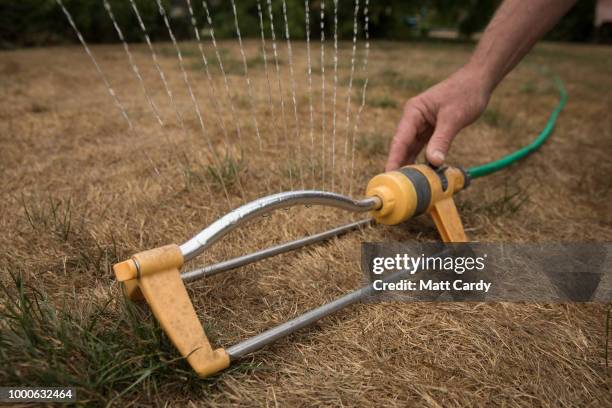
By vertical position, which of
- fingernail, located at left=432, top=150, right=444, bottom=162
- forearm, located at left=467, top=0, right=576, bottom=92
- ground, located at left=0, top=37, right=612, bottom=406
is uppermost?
forearm, located at left=467, top=0, right=576, bottom=92

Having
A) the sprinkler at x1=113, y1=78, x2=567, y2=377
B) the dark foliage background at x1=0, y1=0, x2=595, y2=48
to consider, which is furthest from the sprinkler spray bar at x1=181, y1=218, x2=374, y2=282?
the dark foliage background at x1=0, y1=0, x2=595, y2=48

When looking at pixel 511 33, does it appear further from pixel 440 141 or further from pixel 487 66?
pixel 440 141

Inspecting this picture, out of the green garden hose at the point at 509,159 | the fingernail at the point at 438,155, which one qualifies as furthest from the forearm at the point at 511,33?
the green garden hose at the point at 509,159

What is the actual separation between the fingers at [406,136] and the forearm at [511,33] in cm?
25

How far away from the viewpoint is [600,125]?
11.1ft

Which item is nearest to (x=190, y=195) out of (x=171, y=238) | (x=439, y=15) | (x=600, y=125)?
(x=171, y=238)

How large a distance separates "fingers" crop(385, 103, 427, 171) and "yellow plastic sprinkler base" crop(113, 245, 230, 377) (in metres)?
1.03

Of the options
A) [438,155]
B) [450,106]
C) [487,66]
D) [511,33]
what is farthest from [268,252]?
[511,33]

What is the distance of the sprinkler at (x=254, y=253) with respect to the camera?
0.86 metres

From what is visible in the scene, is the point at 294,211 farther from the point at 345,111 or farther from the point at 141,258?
the point at 345,111

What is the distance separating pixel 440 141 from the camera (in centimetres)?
146

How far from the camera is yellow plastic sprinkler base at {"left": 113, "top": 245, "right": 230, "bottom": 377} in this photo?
0.84m

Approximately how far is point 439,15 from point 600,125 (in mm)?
11074

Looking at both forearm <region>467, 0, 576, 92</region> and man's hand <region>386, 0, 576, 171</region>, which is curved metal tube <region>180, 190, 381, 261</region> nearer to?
man's hand <region>386, 0, 576, 171</region>
